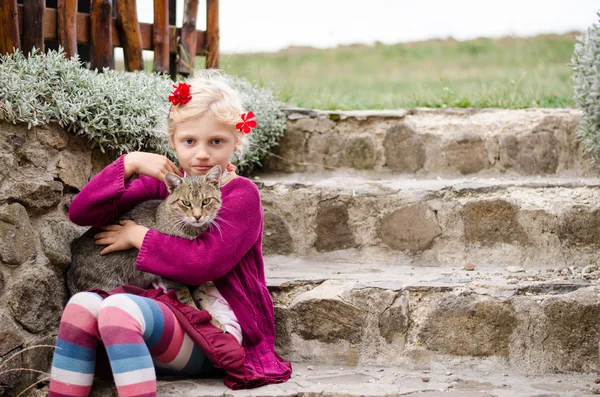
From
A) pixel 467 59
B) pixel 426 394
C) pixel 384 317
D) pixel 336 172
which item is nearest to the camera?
pixel 426 394

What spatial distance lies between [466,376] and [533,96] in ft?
10.9

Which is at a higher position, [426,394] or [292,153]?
[292,153]

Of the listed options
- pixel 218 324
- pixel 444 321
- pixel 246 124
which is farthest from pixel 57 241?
pixel 444 321

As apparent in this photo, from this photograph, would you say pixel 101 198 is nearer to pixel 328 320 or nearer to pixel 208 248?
pixel 208 248

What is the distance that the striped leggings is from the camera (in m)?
2.57

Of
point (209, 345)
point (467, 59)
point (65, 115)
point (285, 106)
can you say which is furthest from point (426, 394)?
point (467, 59)

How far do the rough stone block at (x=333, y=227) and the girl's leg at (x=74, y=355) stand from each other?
1.68 m

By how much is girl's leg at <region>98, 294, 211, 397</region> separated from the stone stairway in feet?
0.62

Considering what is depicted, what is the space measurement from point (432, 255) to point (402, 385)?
1151 mm

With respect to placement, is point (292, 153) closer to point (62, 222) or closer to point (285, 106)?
point (285, 106)

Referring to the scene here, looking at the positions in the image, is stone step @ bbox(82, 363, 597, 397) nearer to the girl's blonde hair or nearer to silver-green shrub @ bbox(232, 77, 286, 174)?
the girl's blonde hair

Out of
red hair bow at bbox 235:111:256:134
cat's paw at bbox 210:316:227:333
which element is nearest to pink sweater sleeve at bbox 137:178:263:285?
cat's paw at bbox 210:316:227:333

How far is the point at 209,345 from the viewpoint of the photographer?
2.81 m

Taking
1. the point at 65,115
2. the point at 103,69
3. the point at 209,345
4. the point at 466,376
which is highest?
the point at 103,69
